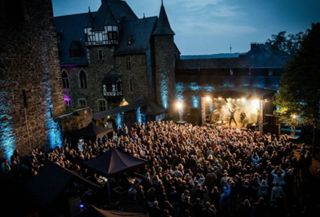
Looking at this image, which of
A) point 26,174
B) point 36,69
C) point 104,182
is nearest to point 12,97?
point 36,69

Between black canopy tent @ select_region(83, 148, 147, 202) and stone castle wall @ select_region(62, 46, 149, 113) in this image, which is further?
stone castle wall @ select_region(62, 46, 149, 113)

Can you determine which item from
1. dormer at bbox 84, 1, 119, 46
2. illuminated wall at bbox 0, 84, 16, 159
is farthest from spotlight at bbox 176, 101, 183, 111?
illuminated wall at bbox 0, 84, 16, 159

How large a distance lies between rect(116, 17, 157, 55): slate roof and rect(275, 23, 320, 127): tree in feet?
50.6

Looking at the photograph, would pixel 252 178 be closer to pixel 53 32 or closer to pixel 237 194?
pixel 237 194

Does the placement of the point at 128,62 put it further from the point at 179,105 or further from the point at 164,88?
the point at 179,105

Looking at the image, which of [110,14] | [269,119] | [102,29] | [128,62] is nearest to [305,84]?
[269,119]

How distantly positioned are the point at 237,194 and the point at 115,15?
85.6 feet

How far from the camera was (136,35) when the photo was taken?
1153 inches

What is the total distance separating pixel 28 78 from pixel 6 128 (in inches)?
149

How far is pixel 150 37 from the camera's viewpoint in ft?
93.9

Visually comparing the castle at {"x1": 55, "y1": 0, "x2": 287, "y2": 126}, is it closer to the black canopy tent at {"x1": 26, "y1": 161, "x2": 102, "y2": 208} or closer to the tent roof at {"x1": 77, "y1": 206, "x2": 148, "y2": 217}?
the black canopy tent at {"x1": 26, "y1": 161, "x2": 102, "y2": 208}

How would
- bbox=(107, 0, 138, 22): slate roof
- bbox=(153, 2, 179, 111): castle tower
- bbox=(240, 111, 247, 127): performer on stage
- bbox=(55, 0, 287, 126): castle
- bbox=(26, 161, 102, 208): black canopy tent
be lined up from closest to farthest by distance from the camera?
bbox=(26, 161, 102, 208): black canopy tent < bbox=(240, 111, 247, 127): performer on stage < bbox=(55, 0, 287, 126): castle < bbox=(153, 2, 179, 111): castle tower < bbox=(107, 0, 138, 22): slate roof

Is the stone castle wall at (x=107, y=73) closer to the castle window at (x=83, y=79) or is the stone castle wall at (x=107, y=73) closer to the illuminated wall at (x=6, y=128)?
the castle window at (x=83, y=79)

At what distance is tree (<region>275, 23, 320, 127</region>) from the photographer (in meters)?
16.2
